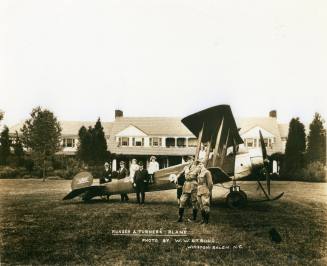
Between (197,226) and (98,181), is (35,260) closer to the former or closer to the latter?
(98,181)

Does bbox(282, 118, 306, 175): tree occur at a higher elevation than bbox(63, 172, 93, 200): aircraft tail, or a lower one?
higher

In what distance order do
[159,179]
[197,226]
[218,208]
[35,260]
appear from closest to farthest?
[35,260], [197,226], [218,208], [159,179]

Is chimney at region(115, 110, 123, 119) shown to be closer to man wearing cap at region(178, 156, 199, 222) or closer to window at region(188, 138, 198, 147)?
window at region(188, 138, 198, 147)

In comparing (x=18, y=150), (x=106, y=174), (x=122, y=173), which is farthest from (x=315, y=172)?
(x=18, y=150)

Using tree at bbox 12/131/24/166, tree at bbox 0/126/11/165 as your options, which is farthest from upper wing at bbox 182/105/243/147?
tree at bbox 0/126/11/165

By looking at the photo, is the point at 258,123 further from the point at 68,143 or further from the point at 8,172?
the point at 8,172

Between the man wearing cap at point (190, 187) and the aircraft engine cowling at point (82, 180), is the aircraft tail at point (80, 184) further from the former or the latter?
the man wearing cap at point (190, 187)

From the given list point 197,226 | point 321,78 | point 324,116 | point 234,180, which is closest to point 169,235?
point 197,226
